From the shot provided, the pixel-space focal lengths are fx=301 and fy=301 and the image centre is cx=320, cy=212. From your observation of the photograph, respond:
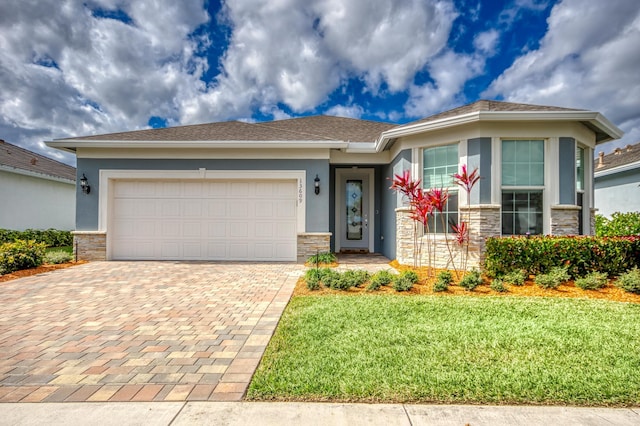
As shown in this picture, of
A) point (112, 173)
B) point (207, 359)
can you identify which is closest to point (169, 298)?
point (207, 359)

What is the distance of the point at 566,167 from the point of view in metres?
6.93

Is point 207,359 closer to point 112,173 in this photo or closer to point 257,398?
point 257,398

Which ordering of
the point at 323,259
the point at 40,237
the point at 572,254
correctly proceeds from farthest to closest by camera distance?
the point at 40,237 → the point at 323,259 → the point at 572,254

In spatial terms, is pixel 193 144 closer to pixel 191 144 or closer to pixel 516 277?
pixel 191 144

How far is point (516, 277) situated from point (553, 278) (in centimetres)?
57

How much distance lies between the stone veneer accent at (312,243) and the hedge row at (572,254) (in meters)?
4.41

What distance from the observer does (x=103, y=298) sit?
5.03m

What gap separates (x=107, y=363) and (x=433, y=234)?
6840 millimetres

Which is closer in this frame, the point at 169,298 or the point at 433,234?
the point at 169,298

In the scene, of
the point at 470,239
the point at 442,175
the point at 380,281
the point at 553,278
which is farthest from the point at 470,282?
the point at 442,175

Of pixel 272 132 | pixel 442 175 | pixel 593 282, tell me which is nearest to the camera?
pixel 593 282

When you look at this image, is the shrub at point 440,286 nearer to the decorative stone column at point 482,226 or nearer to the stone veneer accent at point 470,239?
the stone veneer accent at point 470,239

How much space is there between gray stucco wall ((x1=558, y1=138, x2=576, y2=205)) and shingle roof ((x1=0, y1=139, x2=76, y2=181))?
18.0 metres

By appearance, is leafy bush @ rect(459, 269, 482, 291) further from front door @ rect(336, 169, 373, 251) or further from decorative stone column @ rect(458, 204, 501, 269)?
front door @ rect(336, 169, 373, 251)
